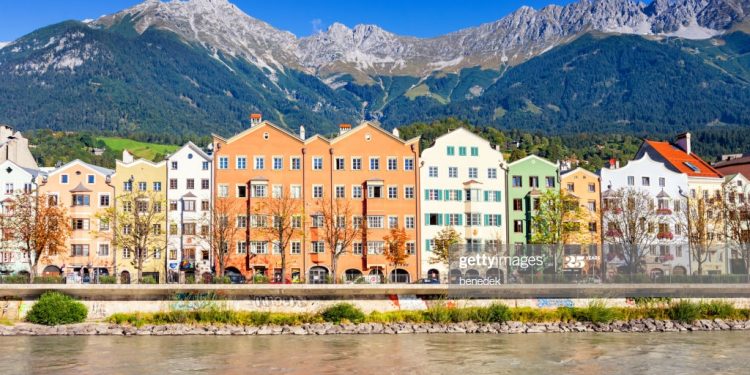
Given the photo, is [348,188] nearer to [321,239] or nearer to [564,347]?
[321,239]

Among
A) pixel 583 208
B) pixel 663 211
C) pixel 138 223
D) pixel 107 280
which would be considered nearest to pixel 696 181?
pixel 663 211

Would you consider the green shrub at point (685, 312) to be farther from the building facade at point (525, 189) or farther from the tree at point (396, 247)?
the tree at point (396, 247)

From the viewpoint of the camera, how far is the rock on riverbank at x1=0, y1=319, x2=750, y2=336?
6097 centimetres

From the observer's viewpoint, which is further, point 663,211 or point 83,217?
point 663,211

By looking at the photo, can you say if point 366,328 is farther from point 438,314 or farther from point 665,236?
point 665,236

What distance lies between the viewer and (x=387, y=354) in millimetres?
51344

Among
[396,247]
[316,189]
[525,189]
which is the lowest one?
[396,247]

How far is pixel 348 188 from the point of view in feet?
288

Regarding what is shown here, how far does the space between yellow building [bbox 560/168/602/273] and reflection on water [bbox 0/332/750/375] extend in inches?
1034

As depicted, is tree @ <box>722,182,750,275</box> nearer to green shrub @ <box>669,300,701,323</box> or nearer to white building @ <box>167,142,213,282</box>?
green shrub @ <box>669,300,701,323</box>

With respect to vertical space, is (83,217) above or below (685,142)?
below

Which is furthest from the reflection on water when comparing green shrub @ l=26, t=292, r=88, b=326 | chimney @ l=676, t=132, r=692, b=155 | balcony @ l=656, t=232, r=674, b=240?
chimney @ l=676, t=132, r=692, b=155

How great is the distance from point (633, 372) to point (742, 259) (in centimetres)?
2946

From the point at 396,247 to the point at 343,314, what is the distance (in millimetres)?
20455
